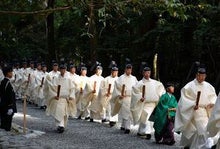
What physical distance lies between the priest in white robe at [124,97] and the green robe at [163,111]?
236 centimetres

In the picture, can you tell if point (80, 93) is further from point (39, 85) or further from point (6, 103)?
point (6, 103)

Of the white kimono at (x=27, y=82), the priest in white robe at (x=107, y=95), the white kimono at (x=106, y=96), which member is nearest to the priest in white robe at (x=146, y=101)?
the priest in white robe at (x=107, y=95)

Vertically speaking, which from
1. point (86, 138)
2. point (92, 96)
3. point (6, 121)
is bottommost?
point (86, 138)

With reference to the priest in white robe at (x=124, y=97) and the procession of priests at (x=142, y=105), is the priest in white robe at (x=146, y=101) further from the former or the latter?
the priest in white robe at (x=124, y=97)

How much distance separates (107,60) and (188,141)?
67.2 feet

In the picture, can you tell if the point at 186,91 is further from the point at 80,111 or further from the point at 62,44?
the point at 62,44

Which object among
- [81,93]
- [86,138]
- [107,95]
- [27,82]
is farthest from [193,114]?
[27,82]

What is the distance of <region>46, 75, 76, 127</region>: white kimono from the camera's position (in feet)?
48.9

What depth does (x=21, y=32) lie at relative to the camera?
37969 millimetres

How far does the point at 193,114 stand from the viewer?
11.0m

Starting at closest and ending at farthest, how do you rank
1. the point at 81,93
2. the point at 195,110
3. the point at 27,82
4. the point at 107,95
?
the point at 195,110, the point at 107,95, the point at 81,93, the point at 27,82

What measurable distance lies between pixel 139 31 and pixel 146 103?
9.83 m

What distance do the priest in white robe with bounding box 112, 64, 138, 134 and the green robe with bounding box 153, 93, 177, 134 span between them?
2360mm

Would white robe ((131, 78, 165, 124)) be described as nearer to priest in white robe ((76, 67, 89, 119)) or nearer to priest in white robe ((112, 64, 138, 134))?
priest in white robe ((112, 64, 138, 134))
